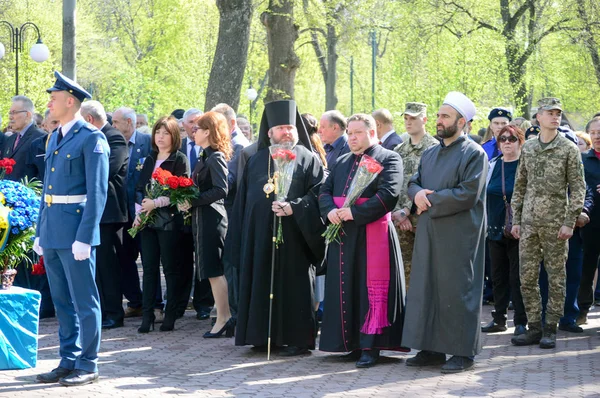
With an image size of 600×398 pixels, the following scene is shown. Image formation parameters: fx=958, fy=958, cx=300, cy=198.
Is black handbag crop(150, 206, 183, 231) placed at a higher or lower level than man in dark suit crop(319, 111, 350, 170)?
lower

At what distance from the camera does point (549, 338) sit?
30.0 ft

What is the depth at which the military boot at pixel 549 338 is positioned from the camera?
906 centimetres

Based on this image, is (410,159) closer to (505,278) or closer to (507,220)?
(507,220)

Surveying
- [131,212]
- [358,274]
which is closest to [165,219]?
[131,212]

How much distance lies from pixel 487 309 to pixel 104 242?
15.3 ft

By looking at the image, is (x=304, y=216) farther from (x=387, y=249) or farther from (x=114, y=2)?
(x=114, y=2)

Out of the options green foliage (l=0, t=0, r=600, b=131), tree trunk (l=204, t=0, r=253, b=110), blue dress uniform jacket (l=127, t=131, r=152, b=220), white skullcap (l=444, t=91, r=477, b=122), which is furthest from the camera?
green foliage (l=0, t=0, r=600, b=131)

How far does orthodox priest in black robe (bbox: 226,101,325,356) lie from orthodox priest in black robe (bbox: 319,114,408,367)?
31cm

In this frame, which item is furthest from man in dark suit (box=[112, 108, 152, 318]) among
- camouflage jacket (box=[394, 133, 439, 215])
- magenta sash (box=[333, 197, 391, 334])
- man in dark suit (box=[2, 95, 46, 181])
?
magenta sash (box=[333, 197, 391, 334])

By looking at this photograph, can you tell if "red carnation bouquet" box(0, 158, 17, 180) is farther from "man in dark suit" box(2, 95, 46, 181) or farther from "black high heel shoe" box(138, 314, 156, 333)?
"black high heel shoe" box(138, 314, 156, 333)

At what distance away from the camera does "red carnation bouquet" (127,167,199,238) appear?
962 centimetres

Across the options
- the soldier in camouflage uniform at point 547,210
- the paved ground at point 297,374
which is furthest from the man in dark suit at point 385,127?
the paved ground at point 297,374

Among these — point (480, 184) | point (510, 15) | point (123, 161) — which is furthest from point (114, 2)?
point (480, 184)

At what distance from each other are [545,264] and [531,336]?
0.71 m
